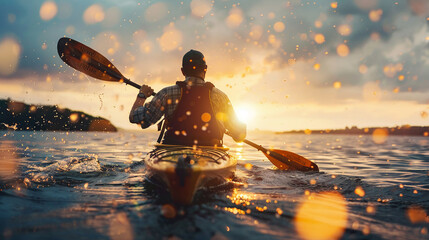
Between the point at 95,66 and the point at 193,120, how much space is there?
4.87m

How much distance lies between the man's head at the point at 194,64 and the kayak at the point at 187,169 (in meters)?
1.33

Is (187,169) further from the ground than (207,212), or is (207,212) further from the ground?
(187,169)

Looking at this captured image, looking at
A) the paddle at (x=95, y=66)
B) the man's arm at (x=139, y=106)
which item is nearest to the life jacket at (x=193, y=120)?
the man's arm at (x=139, y=106)

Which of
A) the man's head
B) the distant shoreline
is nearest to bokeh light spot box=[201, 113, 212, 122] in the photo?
the man's head

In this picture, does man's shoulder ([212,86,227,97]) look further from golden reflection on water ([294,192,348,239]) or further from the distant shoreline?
the distant shoreline

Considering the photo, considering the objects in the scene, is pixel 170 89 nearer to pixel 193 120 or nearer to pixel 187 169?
pixel 193 120

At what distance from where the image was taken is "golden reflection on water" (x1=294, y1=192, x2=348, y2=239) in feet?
9.74

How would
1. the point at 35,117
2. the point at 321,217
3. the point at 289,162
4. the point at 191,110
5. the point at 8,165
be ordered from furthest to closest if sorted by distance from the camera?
the point at 35,117 → the point at 289,162 → the point at 8,165 → the point at 191,110 → the point at 321,217

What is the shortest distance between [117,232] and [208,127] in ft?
8.10

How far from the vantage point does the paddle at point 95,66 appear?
25.3ft

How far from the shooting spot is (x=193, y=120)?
179 inches

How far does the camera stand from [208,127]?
15.6 ft

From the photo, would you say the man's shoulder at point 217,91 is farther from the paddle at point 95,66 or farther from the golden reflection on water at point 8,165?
the golden reflection on water at point 8,165

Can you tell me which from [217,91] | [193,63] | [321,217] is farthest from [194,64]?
[321,217]
